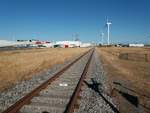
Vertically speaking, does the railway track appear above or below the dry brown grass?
above

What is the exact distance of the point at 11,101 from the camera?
9125 millimetres

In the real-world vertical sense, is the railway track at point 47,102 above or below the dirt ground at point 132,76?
above

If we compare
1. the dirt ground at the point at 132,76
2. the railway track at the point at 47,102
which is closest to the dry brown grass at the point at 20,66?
the railway track at the point at 47,102

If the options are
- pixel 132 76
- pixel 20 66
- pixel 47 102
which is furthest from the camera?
pixel 20 66

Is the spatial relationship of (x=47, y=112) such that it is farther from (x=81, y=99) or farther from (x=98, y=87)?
(x=98, y=87)

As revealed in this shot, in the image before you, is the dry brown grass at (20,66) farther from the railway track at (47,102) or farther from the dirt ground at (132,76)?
the dirt ground at (132,76)

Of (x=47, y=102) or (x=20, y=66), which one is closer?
(x=47, y=102)

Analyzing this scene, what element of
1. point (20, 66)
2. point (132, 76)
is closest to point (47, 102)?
point (132, 76)

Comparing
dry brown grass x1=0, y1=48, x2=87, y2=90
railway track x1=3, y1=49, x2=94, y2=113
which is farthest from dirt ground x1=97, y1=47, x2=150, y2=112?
dry brown grass x1=0, y1=48, x2=87, y2=90

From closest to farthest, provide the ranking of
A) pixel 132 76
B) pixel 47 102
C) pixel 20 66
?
1. pixel 47 102
2. pixel 132 76
3. pixel 20 66

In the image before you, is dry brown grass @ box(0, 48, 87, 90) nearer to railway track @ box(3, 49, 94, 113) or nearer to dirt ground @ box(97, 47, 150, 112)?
railway track @ box(3, 49, 94, 113)

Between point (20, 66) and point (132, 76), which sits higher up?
point (20, 66)

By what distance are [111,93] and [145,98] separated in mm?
1685

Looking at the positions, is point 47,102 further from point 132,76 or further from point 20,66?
point 20,66
